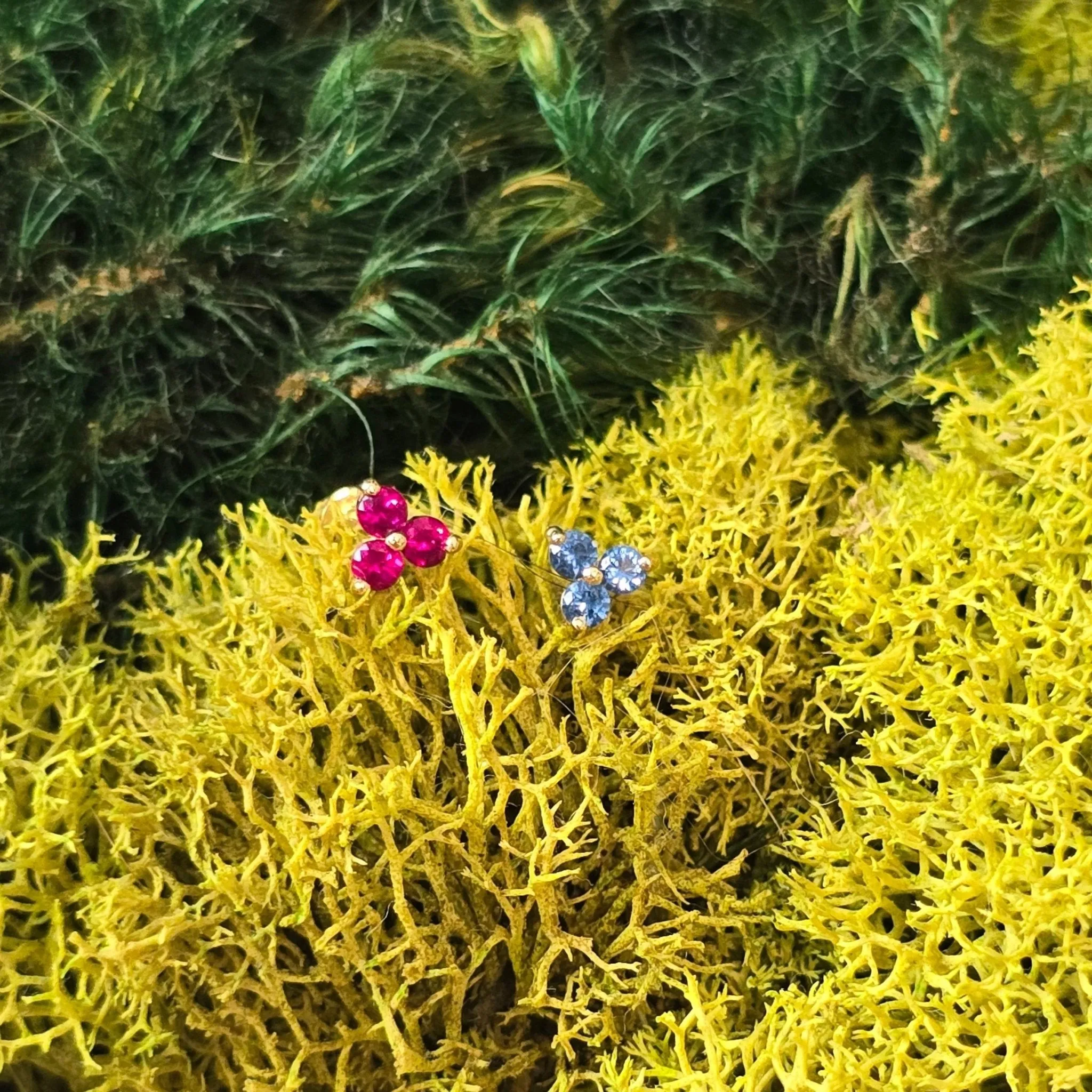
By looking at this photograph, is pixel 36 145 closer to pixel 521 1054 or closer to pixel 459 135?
pixel 459 135

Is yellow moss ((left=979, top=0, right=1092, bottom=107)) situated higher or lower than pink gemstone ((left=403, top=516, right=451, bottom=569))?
higher

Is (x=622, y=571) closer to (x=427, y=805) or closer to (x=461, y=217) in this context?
(x=427, y=805)

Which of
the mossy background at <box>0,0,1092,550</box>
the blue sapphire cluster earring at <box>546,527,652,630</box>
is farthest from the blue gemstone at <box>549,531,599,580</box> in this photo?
the mossy background at <box>0,0,1092,550</box>

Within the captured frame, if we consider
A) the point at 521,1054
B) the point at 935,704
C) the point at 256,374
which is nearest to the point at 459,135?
the point at 256,374

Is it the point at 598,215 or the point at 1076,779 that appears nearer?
the point at 1076,779

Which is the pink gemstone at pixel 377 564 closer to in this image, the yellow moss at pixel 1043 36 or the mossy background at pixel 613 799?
the mossy background at pixel 613 799

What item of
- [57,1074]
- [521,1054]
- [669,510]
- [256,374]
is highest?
[669,510]

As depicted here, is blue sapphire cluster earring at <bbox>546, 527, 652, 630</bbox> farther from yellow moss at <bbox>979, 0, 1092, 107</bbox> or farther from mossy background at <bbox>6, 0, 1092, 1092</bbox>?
yellow moss at <bbox>979, 0, 1092, 107</bbox>
